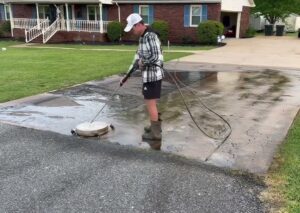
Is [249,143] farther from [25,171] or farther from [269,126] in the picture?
[25,171]

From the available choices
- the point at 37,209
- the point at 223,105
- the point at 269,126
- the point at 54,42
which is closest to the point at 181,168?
the point at 37,209

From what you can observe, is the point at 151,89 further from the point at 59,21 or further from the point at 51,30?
the point at 59,21

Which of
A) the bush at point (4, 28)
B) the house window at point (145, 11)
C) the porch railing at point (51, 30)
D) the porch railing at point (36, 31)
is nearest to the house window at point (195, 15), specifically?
the house window at point (145, 11)

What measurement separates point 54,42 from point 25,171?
76.0 feet

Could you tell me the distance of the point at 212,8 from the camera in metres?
23.8

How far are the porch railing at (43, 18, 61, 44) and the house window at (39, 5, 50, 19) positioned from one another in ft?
6.35

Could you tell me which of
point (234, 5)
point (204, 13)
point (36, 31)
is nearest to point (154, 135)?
point (204, 13)

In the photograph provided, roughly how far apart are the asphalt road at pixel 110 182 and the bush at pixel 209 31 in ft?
60.3

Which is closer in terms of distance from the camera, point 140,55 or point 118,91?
point 140,55

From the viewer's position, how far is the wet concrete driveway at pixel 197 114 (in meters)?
5.12

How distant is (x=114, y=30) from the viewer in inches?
984

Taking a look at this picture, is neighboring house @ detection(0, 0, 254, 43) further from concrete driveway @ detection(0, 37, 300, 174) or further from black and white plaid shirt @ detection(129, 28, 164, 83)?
black and white plaid shirt @ detection(129, 28, 164, 83)

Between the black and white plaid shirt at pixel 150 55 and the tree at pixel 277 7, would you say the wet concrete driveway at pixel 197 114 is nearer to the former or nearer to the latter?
the black and white plaid shirt at pixel 150 55

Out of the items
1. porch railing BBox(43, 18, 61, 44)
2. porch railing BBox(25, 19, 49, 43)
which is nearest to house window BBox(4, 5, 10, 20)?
porch railing BBox(25, 19, 49, 43)
